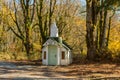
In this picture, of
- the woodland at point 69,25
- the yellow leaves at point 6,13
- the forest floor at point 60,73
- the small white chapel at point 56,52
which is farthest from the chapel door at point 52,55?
the yellow leaves at point 6,13

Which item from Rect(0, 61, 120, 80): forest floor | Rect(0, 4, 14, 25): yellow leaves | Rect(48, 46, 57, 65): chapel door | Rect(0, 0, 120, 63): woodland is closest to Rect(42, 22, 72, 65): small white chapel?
Rect(48, 46, 57, 65): chapel door

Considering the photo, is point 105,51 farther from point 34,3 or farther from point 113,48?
point 34,3

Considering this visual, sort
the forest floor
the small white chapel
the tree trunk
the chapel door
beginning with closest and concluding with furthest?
the forest floor
the small white chapel
the chapel door
the tree trunk

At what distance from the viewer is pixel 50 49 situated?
114 ft

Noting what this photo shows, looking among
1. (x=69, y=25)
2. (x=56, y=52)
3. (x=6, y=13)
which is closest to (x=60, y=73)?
(x=56, y=52)

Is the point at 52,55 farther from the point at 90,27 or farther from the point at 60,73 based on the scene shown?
the point at 60,73

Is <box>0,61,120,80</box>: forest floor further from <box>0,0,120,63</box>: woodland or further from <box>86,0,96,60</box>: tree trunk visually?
<box>0,0,120,63</box>: woodland

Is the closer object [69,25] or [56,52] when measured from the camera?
[56,52]

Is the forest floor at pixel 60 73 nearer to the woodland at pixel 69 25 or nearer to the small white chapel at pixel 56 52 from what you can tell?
the small white chapel at pixel 56 52

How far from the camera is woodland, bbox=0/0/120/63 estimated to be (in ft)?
119

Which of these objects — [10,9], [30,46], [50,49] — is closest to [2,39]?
[10,9]

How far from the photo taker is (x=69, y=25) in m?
62.2

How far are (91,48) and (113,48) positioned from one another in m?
3.16

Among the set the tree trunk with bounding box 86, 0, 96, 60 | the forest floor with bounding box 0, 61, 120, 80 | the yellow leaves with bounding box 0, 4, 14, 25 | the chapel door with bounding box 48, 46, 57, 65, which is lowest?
the forest floor with bounding box 0, 61, 120, 80
